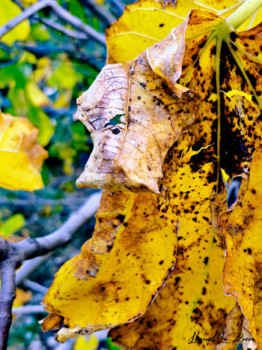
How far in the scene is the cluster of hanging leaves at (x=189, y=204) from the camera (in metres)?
0.52

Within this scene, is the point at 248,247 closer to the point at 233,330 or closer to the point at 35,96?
the point at 233,330

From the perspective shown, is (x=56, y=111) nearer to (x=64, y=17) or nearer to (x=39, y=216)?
(x=64, y=17)

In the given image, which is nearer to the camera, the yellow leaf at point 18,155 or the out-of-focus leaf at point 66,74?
the yellow leaf at point 18,155

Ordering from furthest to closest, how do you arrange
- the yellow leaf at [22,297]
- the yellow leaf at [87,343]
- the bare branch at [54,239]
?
the yellow leaf at [22,297] → the yellow leaf at [87,343] → the bare branch at [54,239]

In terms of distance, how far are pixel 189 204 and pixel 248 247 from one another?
99 mm

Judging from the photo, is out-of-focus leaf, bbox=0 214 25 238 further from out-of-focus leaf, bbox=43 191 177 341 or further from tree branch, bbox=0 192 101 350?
out-of-focus leaf, bbox=43 191 177 341

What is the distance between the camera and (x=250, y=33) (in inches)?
21.2

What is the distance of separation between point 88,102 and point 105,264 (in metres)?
0.22

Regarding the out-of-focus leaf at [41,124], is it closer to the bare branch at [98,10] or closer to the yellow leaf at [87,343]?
the bare branch at [98,10]

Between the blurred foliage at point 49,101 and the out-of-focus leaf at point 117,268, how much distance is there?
3.23ft

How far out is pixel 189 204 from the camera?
595 mm

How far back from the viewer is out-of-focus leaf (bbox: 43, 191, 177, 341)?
55 cm

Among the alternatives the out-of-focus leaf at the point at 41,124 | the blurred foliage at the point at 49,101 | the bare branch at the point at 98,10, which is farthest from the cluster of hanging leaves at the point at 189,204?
the bare branch at the point at 98,10

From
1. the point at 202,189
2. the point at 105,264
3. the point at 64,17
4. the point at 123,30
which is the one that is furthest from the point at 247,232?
the point at 64,17
